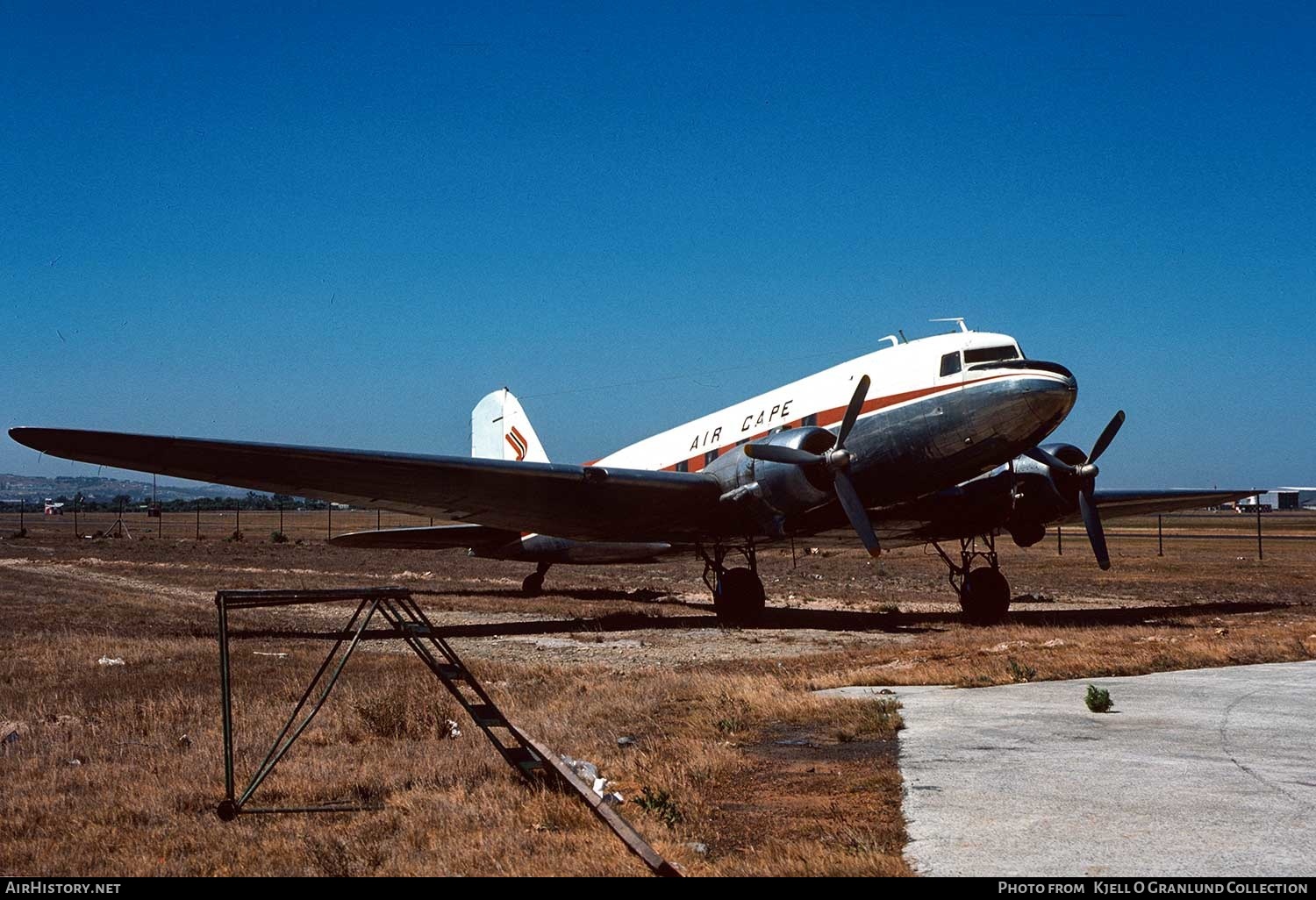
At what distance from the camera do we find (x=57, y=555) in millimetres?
55781


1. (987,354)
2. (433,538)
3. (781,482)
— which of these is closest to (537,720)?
(781,482)

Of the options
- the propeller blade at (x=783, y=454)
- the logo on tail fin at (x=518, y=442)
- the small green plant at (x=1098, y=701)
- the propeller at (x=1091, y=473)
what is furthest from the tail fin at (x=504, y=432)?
the small green plant at (x=1098, y=701)

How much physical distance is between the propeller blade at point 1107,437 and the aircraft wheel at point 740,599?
291 inches

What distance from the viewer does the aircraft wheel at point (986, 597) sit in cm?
2300

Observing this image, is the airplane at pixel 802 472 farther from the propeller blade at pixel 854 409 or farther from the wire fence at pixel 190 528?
the wire fence at pixel 190 528

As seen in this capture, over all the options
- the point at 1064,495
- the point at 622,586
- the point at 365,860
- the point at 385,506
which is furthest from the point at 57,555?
the point at 365,860

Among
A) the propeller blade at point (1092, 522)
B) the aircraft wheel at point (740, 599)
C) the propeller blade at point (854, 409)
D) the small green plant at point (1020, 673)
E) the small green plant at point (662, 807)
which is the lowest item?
the small green plant at point (1020, 673)

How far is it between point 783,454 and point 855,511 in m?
1.66

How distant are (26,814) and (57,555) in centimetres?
5482

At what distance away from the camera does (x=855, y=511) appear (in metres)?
19.3

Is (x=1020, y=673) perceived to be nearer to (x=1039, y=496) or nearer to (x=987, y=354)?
(x=987, y=354)

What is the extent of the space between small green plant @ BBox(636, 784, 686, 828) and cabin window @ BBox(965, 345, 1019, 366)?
43.6ft

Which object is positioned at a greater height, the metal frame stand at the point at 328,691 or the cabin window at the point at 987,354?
the cabin window at the point at 987,354

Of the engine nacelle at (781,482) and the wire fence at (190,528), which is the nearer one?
the engine nacelle at (781,482)
